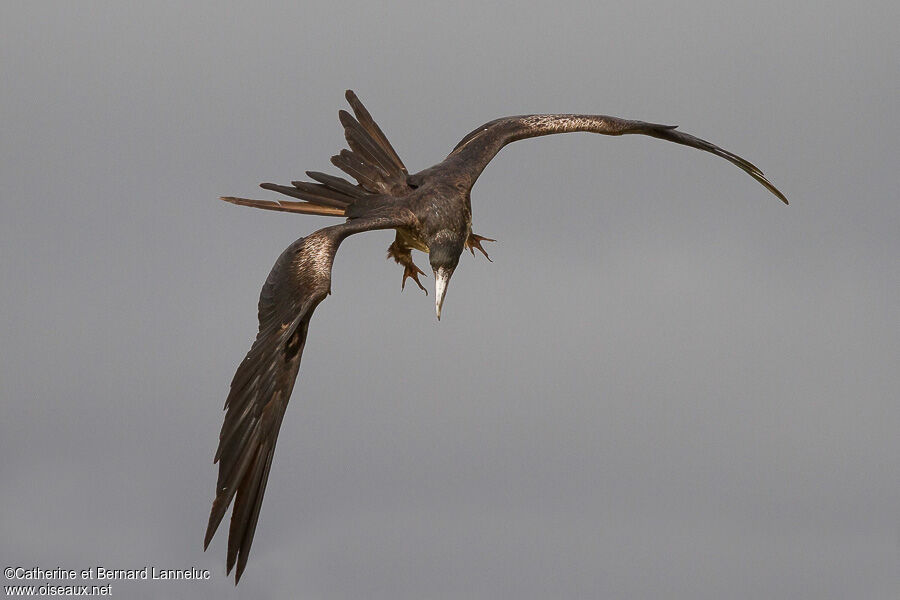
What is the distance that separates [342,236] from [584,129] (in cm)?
382

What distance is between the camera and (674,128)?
51.1ft

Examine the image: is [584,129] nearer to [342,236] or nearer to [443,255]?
[443,255]

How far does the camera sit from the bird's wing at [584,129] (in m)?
15.3

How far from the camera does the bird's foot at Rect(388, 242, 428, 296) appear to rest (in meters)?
14.5

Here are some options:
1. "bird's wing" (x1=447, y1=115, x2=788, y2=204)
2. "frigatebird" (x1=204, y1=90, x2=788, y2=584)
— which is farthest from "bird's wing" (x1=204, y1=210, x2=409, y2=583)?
"bird's wing" (x1=447, y1=115, x2=788, y2=204)

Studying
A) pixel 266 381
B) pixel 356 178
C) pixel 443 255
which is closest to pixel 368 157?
pixel 356 178

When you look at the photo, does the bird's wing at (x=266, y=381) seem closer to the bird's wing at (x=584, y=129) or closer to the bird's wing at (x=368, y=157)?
the bird's wing at (x=368, y=157)

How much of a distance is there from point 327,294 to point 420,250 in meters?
2.17

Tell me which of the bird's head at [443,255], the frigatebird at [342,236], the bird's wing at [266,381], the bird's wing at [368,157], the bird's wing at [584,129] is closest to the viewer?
the bird's wing at [266,381]

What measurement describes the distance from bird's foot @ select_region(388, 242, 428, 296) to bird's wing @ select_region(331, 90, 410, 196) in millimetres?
578

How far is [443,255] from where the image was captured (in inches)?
530

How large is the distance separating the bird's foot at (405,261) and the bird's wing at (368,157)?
0.58m

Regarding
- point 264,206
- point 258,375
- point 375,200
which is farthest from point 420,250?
point 258,375

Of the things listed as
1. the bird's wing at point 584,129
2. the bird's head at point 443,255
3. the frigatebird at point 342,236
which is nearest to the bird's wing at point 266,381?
the frigatebird at point 342,236
